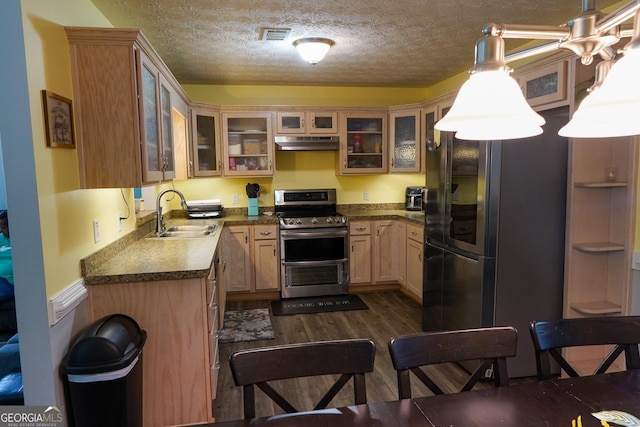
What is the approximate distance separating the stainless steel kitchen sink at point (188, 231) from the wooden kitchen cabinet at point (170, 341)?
50.1 inches

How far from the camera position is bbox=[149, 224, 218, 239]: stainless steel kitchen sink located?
344 cm

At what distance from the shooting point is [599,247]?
8.10 ft

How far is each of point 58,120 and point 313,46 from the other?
1.84m

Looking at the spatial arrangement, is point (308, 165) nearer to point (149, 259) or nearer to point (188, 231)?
point (188, 231)

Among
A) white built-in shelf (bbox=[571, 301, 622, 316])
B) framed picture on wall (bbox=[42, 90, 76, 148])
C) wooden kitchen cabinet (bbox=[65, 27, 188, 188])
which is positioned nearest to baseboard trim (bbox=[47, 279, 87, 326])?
wooden kitchen cabinet (bbox=[65, 27, 188, 188])

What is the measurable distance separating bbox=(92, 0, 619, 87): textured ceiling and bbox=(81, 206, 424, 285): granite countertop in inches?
57.5

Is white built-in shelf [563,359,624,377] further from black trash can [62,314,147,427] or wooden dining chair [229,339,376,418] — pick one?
black trash can [62,314,147,427]

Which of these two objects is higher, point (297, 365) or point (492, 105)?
point (492, 105)

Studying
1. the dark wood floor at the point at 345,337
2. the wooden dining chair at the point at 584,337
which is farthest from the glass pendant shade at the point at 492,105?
the dark wood floor at the point at 345,337

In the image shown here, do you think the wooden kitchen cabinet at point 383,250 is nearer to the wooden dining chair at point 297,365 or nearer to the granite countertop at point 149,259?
the granite countertop at point 149,259

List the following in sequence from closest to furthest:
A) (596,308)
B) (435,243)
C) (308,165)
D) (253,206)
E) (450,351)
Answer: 1. (450,351)
2. (596,308)
3. (435,243)
4. (253,206)
5. (308,165)

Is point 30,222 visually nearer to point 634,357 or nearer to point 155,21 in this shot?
point 155,21

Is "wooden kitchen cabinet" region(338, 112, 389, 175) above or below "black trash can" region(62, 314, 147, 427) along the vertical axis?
above

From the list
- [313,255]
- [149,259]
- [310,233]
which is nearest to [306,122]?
[310,233]
